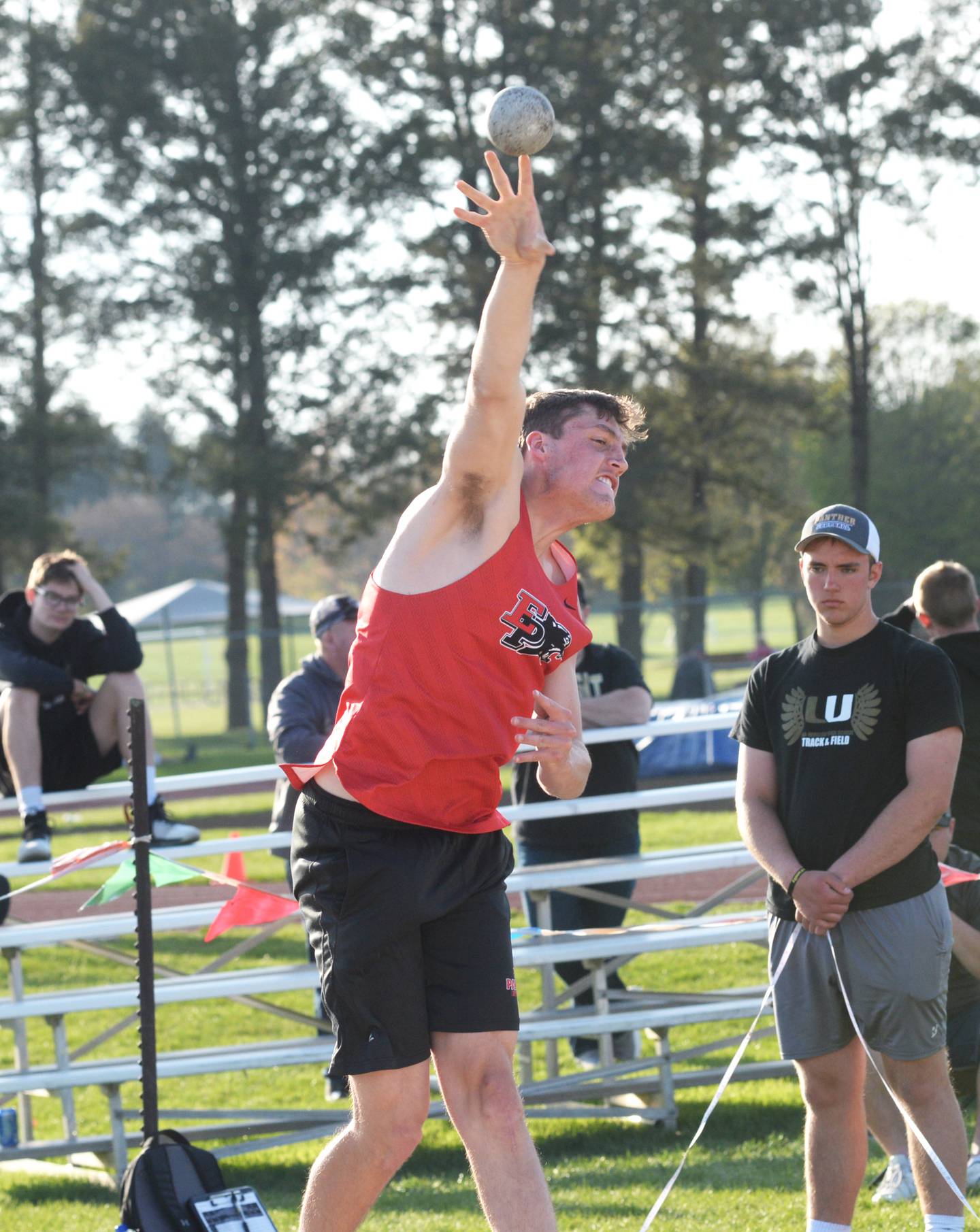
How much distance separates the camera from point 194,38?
3023 centimetres

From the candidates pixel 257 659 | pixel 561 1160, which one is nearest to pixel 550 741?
pixel 561 1160

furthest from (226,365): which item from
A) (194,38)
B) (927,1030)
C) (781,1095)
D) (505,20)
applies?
(927,1030)

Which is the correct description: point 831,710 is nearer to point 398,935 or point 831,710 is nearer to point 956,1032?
point 398,935

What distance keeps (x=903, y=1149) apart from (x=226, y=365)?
92.0 ft

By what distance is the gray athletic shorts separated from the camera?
393cm

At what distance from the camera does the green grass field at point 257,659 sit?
3187 cm

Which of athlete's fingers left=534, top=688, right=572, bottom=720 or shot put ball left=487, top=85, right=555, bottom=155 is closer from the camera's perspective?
shot put ball left=487, top=85, right=555, bottom=155

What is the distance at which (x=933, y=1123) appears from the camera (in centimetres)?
391

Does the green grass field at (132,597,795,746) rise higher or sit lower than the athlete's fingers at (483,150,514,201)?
lower

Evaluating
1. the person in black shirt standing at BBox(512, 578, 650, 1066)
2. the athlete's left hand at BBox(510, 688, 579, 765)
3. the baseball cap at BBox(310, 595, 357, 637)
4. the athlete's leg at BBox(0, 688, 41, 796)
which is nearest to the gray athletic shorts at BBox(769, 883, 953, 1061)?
the athlete's left hand at BBox(510, 688, 579, 765)

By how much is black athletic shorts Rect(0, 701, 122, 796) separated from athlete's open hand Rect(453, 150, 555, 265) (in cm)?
437

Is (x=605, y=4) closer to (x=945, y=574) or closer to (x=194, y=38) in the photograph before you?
(x=194, y=38)

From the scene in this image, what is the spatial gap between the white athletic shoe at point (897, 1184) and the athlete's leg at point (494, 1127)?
214 cm

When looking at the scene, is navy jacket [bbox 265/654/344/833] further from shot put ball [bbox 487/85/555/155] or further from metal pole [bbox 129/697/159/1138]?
shot put ball [bbox 487/85/555/155]
